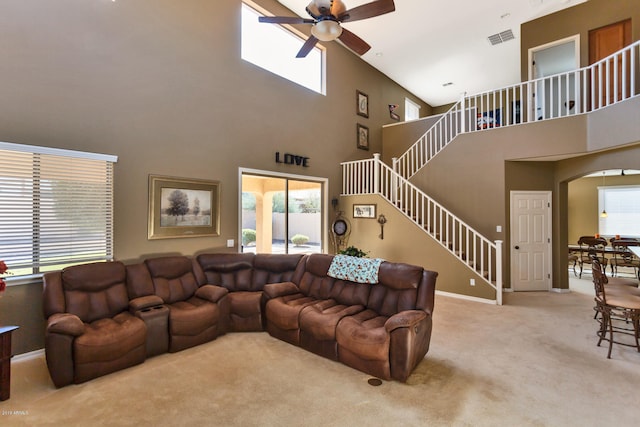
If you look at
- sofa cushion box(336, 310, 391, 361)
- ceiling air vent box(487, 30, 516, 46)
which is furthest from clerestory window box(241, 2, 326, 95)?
sofa cushion box(336, 310, 391, 361)

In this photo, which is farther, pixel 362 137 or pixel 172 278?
pixel 362 137

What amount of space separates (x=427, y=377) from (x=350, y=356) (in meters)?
0.76

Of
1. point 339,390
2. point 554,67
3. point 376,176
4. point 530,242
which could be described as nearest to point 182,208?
point 339,390

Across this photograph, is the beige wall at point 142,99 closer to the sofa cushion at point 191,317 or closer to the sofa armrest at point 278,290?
the sofa cushion at point 191,317

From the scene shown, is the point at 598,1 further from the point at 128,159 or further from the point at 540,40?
the point at 128,159

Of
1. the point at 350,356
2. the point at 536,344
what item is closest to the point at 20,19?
the point at 350,356

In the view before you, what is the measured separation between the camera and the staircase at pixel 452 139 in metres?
5.68

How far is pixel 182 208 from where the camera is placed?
4.77m

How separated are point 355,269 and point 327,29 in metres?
2.82

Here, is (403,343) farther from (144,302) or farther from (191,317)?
(144,302)

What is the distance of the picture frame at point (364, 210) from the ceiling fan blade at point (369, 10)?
13.4 feet

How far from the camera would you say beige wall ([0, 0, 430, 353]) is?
3.46 m

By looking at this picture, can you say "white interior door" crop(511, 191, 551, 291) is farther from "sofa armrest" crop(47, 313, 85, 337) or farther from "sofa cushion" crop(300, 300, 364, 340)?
"sofa armrest" crop(47, 313, 85, 337)

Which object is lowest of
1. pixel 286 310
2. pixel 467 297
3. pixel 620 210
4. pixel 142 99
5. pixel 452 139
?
pixel 467 297
